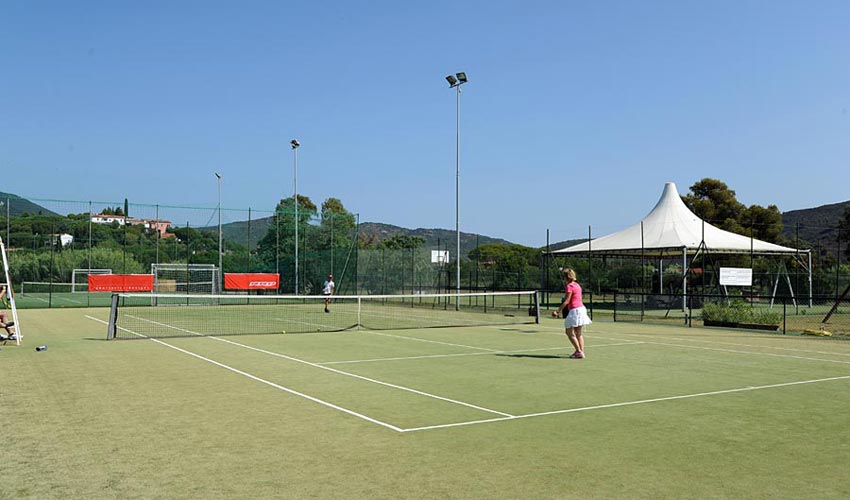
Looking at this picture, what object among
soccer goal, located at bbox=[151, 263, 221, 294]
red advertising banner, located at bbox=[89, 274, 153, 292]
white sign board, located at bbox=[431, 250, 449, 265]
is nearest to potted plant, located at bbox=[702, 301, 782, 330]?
white sign board, located at bbox=[431, 250, 449, 265]

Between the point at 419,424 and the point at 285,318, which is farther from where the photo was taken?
the point at 285,318

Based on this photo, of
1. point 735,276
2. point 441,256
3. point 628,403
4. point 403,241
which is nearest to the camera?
point 628,403

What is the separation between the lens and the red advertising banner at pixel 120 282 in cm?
3519

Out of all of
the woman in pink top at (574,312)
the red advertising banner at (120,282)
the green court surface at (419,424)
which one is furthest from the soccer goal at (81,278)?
the woman in pink top at (574,312)

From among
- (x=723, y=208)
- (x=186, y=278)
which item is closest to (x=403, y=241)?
(x=723, y=208)

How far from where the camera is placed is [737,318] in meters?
25.4

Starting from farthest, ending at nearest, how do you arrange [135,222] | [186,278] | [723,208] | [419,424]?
[723,208] → [186,278] → [135,222] → [419,424]

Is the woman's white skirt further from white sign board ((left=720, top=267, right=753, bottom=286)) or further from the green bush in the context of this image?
white sign board ((left=720, top=267, right=753, bottom=286))

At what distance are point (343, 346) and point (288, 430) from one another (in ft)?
29.8

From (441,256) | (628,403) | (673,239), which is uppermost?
(673,239)

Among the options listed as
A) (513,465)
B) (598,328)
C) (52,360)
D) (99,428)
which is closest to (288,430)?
(99,428)

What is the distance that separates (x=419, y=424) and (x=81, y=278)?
121ft

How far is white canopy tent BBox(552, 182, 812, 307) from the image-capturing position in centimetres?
3434

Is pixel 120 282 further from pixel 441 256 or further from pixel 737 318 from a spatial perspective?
pixel 737 318
